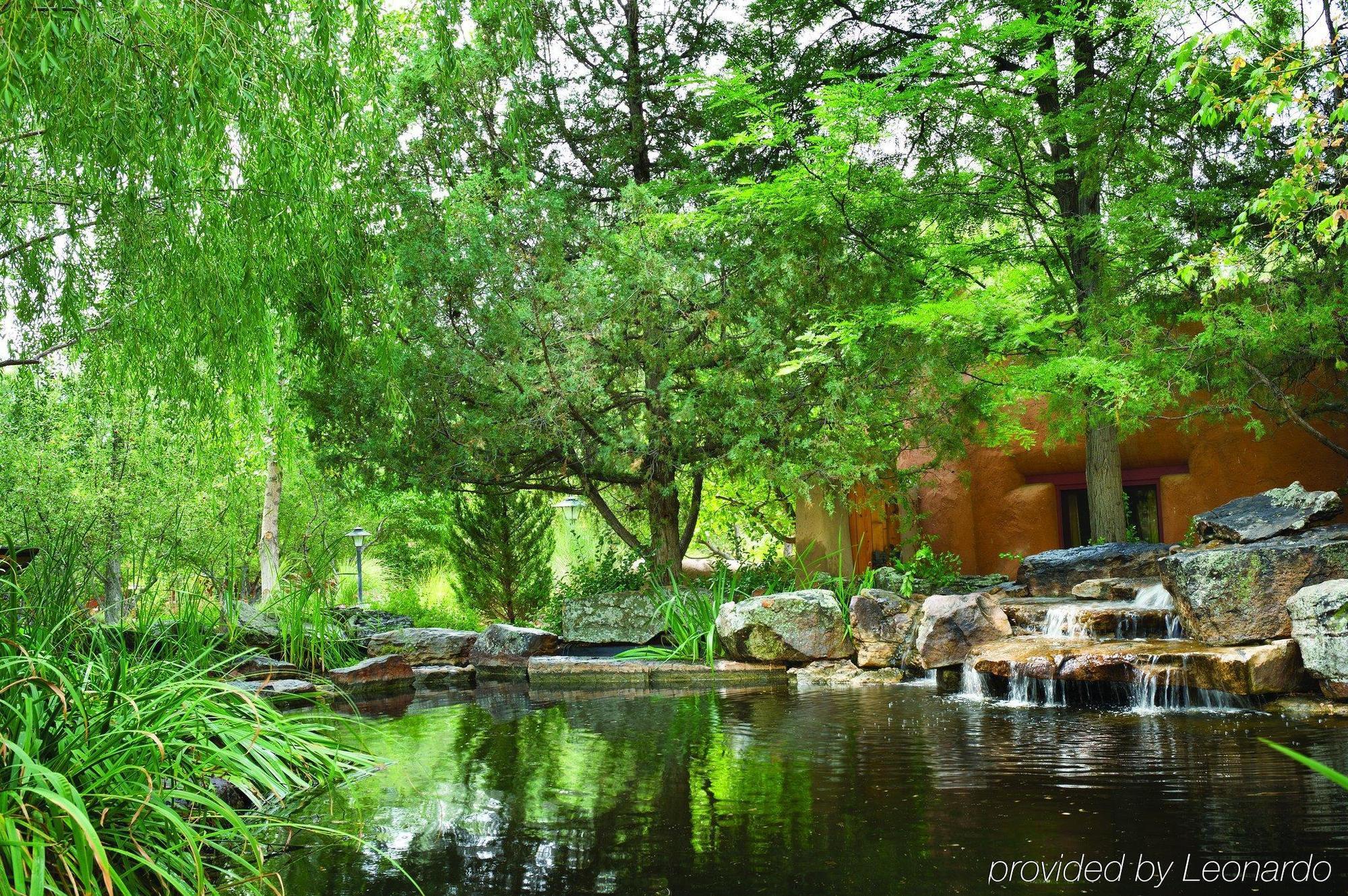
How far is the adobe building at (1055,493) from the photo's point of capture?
13.2m

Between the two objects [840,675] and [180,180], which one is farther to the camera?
[840,675]

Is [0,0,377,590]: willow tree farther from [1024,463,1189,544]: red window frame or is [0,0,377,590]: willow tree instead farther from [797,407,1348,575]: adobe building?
[1024,463,1189,544]: red window frame

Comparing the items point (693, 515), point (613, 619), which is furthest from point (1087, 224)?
point (613, 619)

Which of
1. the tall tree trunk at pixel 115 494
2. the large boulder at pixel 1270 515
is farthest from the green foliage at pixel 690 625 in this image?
the tall tree trunk at pixel 115 494

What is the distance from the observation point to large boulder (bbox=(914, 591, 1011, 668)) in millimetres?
9078

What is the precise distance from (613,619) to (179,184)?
798 centimetres

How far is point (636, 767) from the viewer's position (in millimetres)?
5770

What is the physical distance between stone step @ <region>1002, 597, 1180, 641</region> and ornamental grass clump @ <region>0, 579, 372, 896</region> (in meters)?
6.84

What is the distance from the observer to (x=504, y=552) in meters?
14.3

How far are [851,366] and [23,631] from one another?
8.10 metres

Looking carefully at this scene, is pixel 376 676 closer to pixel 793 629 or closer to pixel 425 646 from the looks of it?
pixel 425 646

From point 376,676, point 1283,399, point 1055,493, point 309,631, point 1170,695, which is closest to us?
point 1170,695

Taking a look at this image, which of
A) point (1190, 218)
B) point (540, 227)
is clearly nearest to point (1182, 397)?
point (1190, 218)

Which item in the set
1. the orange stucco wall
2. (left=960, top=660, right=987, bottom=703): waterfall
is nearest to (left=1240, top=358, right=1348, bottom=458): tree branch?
the orange stucco wall
